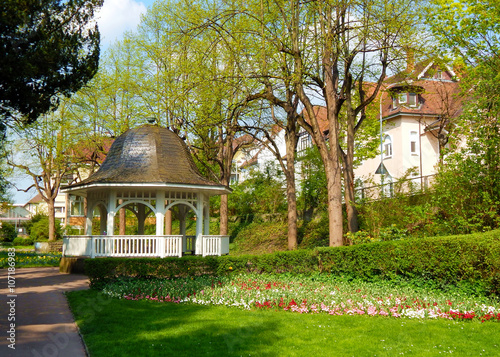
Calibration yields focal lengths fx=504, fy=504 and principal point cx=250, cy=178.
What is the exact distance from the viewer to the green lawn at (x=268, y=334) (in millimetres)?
7145

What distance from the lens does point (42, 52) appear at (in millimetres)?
11469

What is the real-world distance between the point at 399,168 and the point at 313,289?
27.7 meters

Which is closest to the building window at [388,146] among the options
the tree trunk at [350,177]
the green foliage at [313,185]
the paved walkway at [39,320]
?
the green foliage at [313,185]

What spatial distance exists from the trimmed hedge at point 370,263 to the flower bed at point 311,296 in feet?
1.49

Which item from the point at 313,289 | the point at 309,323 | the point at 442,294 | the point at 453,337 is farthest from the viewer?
the point at 313,289

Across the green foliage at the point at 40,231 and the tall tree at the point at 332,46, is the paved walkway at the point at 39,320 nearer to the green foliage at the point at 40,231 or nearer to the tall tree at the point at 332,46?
the tall tree at the point at 332,46

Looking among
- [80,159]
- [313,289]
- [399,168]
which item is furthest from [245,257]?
[399,168]

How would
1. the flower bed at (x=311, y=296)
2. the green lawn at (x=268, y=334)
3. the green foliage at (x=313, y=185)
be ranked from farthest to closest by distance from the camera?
the green foliage at (x=313, y=185) < the flower bed at (x=311, y=296) < the green lawn at (x=268, y=334)

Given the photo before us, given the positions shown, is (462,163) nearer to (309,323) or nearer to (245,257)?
(245,257)

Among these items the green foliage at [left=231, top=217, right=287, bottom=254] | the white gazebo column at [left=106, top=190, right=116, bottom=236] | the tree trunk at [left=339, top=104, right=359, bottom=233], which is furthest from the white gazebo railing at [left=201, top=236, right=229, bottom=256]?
the green foliage at [left=231, top=217, right=287, bottom=254]

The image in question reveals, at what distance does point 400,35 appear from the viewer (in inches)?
670

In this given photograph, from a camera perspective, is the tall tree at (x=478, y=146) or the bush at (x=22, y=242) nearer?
the tall tree at (x=478, y=146)

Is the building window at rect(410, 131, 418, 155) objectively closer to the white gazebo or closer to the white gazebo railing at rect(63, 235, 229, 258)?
the white gazebo

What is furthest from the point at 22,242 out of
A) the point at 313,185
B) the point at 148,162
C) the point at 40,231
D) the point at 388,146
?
the point at 148,162
